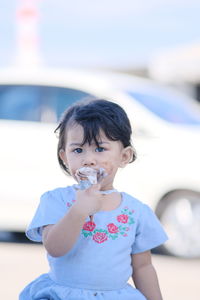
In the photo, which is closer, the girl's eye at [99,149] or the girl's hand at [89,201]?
the girl's hand at [89,201]

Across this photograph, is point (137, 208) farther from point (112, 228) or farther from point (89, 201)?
point (89, 201)

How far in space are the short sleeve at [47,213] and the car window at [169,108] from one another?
13.5 feet

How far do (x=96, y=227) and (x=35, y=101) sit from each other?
14.3ft

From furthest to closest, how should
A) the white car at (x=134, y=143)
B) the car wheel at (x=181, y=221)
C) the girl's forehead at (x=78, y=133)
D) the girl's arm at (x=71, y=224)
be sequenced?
the white car at (x=134, y=143) < the car wheel at (x=181, y=221) < the girl's forehead at (x=78, y=133) < the girl's arm at (x=71, y=224)

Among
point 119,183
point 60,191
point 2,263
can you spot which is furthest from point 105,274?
point 119,183

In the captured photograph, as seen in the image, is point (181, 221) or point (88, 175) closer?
point (88, 175)

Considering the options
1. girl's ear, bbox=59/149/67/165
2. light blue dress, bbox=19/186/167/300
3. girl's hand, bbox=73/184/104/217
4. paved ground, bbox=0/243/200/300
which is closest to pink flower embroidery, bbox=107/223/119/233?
light blue dress, bbox=19/186/167/300

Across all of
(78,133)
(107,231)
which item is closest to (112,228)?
(107,231)

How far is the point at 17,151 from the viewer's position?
6688mm

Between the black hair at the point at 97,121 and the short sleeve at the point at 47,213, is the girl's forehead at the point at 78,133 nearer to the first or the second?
the black hair at the point at 97,121

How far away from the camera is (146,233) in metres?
2.77

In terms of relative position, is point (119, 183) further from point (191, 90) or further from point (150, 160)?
point (191, 90)

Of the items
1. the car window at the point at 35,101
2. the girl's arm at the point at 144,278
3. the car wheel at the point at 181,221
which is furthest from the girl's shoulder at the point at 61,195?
the car window at the point at 35,101

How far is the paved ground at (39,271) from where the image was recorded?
496cm
